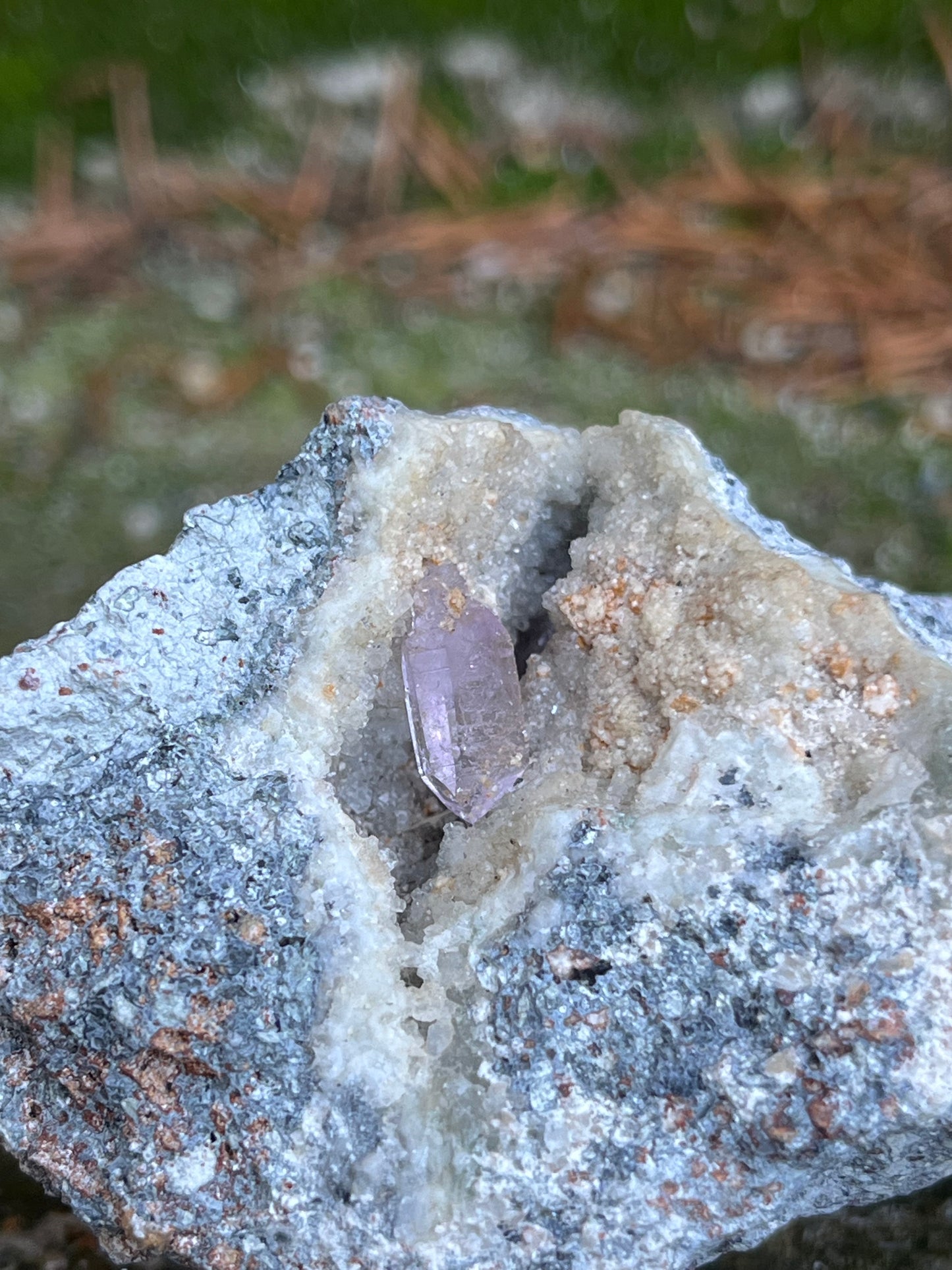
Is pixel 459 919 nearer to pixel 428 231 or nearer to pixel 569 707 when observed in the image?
pixel 569 707

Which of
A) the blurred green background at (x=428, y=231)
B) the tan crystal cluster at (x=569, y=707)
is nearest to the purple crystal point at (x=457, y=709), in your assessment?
the tan crystal cluster at (x=569, y=707)

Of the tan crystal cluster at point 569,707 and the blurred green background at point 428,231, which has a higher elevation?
the blurred green background at point 428,231

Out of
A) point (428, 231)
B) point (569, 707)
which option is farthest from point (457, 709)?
point (428, 231)

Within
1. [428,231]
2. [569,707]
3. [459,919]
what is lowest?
[459,919]

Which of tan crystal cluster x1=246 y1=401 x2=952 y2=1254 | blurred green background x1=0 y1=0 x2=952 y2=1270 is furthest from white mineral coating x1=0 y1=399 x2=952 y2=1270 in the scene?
blurred green background x1=0 y1=0 x2=952 y2=1270

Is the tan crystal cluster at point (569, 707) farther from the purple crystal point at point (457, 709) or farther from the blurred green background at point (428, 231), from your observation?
the blurred green background at point (428, 231)
